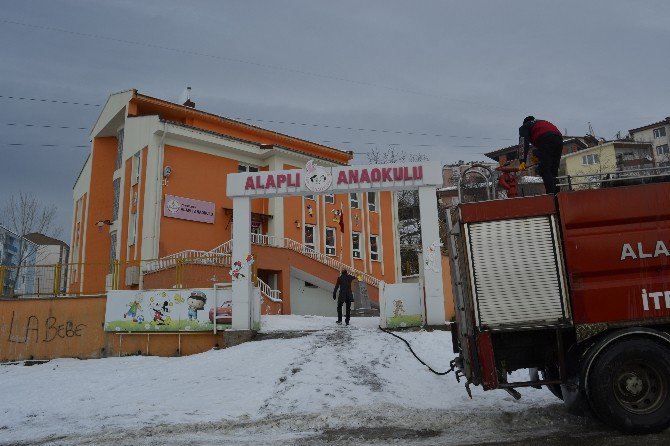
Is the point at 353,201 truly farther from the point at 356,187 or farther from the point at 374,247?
the point at 356,187

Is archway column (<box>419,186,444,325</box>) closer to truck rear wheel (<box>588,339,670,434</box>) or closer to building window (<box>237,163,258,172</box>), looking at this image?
truck rear wheel (<box>588,339,670,434</box>)

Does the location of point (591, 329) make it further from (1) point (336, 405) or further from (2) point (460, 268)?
(1) point (336, 405)

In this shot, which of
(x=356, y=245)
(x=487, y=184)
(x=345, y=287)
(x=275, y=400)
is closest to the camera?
(x=487, y=184)

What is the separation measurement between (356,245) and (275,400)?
26.2m

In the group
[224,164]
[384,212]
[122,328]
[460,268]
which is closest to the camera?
[460,268]

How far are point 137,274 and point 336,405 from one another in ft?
45.1

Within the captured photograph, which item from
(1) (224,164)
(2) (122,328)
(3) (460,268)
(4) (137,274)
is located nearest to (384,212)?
(1) (224,164)

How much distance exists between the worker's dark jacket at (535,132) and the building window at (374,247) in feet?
88.6

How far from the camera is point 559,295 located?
6074mm

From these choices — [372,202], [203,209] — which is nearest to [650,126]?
[372,202]

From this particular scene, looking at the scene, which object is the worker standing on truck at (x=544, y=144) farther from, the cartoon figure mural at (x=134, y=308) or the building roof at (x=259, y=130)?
the building roof at (x=259, y=130)

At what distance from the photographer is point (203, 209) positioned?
27.9 m

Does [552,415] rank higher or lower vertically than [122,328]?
lower

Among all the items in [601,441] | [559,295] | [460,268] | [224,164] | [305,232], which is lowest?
[601,441]
